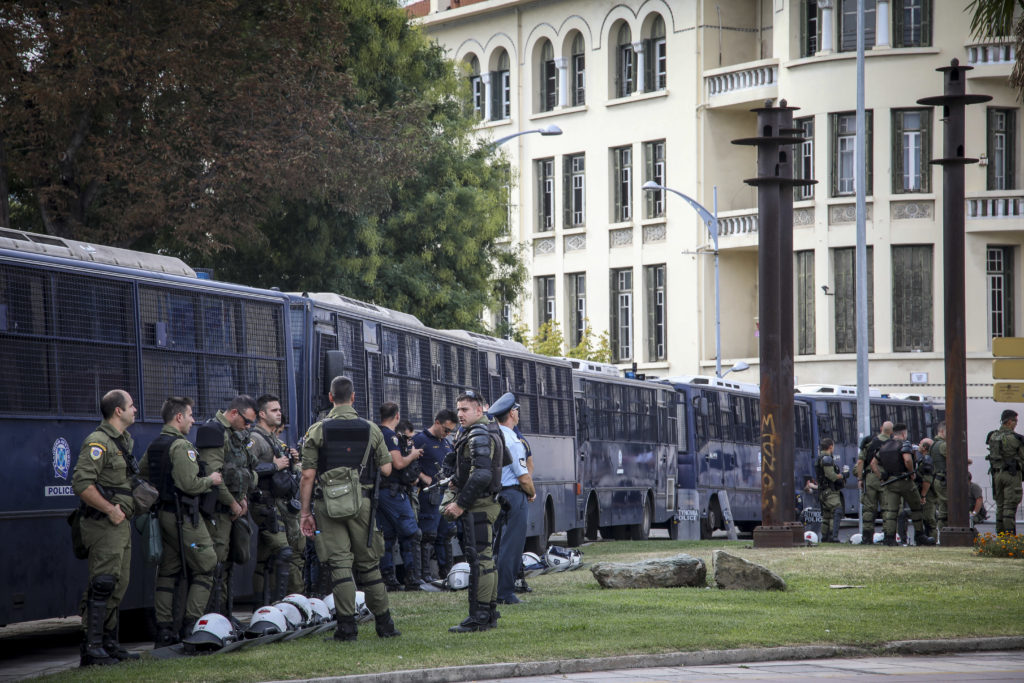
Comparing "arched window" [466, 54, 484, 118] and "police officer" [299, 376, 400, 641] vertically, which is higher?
"arched window" [466, 54, 484, 118]

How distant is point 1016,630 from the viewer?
13.3m

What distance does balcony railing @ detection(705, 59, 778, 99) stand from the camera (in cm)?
5231

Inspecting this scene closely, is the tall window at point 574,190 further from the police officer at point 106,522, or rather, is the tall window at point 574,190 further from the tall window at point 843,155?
the police officer at point 106,522

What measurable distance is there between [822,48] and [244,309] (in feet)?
126

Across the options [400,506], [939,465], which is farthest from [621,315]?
[400,506]

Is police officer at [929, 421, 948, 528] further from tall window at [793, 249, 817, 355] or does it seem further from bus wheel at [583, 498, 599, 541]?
tall window at [793, 249, 817, 355]

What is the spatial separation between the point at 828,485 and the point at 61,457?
17563 millimetres

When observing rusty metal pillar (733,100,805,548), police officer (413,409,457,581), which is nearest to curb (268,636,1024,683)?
police officer (413,409,457,581)

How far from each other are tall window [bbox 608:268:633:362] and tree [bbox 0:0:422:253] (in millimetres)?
31079

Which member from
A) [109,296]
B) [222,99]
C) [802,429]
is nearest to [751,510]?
[802,429]

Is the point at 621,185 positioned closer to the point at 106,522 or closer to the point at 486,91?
the point at 486,91

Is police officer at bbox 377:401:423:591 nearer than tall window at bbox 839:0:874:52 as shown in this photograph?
Yes

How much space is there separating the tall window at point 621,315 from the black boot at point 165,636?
4590 cm

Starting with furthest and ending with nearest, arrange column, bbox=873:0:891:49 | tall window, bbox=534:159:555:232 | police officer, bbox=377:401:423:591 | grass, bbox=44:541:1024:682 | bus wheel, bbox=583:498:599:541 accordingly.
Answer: tall window, bbox=534:159:555:232 < column, bbox=873:0:891:49 < bus wheel, bbox=583:498:599:541 < police officer, bbox=377:401:423:591 < grass, bbox=44:541:1024:682
